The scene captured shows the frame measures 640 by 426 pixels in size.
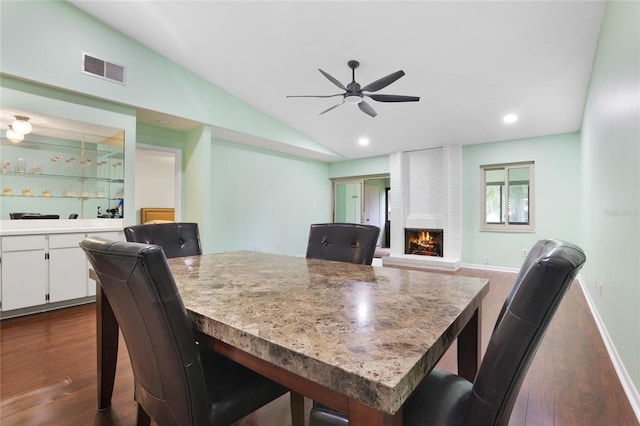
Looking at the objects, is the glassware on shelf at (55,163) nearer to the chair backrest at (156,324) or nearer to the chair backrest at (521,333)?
the chair backrest at (156,324)

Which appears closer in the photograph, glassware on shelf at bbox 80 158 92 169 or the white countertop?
the white countertop

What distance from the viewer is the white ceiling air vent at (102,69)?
3.41 m

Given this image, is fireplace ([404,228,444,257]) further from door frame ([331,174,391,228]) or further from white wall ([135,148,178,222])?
white wall ([135,148,178,222])

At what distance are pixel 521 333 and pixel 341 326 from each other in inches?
15.0

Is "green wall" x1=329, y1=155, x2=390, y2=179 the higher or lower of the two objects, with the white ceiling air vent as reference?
lower

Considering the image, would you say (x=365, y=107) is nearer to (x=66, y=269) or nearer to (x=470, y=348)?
(x=470, y=348)

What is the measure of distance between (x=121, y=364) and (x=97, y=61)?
3.41m

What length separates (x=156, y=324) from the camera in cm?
77

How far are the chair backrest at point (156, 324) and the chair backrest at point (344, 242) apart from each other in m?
1.24

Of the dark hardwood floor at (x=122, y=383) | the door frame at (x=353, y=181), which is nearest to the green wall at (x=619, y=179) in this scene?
the dark hardwood floor at (x=122, y=383)

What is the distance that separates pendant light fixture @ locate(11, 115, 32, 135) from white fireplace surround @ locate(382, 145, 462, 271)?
231 inches

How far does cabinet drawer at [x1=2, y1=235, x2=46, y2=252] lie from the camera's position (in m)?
2.92

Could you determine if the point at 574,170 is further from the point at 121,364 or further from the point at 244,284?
the point at 121,364

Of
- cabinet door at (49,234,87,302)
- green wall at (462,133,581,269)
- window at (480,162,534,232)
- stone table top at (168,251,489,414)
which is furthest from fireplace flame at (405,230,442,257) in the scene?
cabinet door at (49,234,87,302)
